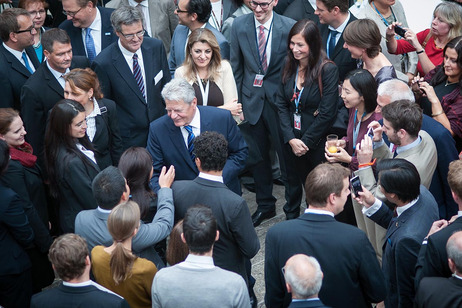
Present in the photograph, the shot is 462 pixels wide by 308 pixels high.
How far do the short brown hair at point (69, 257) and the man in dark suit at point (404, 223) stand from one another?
188cm

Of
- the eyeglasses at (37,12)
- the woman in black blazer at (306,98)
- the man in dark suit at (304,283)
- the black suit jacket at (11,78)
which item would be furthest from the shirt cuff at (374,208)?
the eyeglasses at (37,12)

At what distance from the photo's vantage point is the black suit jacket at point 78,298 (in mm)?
3133

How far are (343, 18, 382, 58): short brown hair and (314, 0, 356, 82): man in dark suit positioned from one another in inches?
17.4

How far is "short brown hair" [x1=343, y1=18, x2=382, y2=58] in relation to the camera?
5332 millimetres

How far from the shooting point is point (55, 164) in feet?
14.5

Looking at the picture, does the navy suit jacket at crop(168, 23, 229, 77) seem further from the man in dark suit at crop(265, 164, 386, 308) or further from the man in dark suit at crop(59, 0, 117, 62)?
the man in dark suit at crop(265, 164, 386, 308)

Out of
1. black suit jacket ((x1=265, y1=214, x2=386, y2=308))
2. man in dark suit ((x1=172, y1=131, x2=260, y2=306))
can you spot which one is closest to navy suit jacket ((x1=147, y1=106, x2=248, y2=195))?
man in dark suit ((x1=172, y1=131, x2=260, y2=306))

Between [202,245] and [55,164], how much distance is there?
1.69 metres

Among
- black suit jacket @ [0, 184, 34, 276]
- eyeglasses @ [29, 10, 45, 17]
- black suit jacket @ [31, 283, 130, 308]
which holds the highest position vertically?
eyeglasses @ [29, 10, 45, 17]

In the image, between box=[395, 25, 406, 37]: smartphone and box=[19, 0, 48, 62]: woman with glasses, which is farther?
box=[19, 0, 48, 62]: woman with glasses

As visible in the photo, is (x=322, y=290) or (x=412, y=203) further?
(x=412, y=203)

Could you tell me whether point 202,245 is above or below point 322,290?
above

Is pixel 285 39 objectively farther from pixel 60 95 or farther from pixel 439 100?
pixel 60 95

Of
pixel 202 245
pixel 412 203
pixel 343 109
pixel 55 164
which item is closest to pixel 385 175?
pixel 412 203
